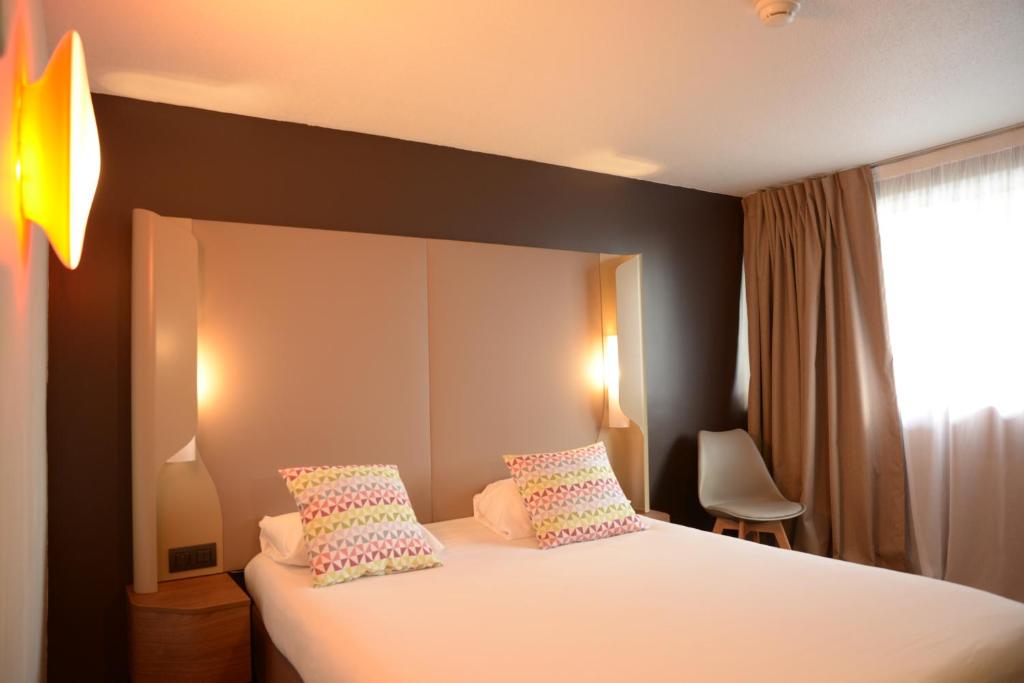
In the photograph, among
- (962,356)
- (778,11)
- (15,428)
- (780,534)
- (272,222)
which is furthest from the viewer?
(780,534)

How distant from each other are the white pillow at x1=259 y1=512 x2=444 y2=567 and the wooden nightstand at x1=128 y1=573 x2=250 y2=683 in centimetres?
23

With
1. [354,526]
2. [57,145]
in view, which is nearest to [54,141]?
[57,145]

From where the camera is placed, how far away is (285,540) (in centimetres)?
270

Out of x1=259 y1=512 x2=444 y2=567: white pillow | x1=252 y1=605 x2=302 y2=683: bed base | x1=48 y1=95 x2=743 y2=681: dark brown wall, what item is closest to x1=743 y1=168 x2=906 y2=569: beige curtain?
x1=48 y1=95 x2=743 y2=681: dark brown wall

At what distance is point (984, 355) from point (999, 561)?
40.3 inches

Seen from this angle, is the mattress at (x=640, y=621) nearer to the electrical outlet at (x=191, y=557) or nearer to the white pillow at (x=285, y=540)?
the white pillow at (x=285, y=540)

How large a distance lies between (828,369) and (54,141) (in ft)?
13.1

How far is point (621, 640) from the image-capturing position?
74.1 inches

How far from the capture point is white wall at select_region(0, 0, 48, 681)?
1.05 meters

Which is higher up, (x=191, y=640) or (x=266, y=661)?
(x=191, y=640)

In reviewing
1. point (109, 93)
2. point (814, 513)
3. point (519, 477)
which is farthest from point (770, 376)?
point (109, 93)

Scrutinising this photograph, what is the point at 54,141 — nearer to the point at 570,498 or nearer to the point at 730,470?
the point at 570,498

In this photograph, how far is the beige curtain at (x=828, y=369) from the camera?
13.1ft

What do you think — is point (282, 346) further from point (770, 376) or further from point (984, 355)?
point (984, 355)
